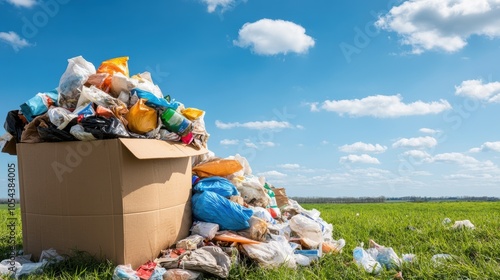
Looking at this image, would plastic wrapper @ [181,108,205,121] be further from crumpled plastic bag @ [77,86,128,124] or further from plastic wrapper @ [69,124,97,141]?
plastic wrapper @ [69,124,97,141]

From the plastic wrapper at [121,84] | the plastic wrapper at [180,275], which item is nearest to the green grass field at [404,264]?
the plastic wrapper at [180,275]

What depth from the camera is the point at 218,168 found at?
174 inches

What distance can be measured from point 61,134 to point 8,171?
3.19 feet

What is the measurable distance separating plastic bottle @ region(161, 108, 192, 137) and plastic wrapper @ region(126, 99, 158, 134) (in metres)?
0.12

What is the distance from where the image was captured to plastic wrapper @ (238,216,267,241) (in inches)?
150

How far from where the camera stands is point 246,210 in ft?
12.9

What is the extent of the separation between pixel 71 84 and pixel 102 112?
0.60 meters

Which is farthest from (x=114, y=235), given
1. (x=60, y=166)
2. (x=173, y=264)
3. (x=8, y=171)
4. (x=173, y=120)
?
(x=8, y=171)

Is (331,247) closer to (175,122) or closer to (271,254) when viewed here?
(271,254)

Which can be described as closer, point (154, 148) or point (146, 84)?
point (154, 148)

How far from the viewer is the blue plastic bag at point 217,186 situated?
4.12 metres

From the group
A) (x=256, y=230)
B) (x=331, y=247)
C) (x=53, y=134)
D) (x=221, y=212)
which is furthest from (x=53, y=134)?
(x=331, y=247)

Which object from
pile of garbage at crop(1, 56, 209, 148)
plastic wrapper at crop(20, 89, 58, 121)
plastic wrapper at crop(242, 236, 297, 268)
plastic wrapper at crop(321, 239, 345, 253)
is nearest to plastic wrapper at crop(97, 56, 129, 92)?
pile of garbage at crop(1, 56, 209, 148)

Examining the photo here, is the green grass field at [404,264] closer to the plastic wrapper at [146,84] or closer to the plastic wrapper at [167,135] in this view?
the plastic wrapper at [167,135]
